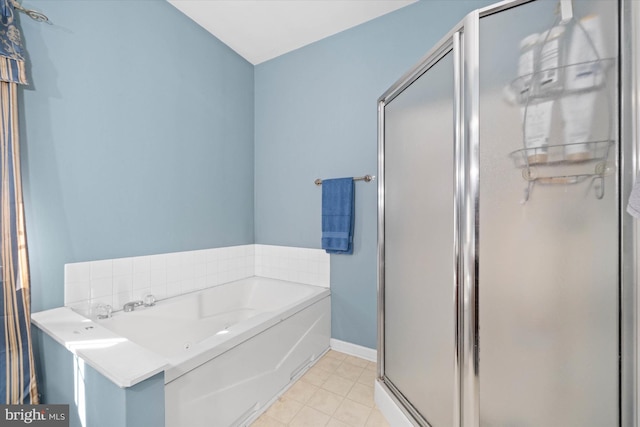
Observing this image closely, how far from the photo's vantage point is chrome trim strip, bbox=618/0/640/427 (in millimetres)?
742

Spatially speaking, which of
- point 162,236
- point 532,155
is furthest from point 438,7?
point 162,236

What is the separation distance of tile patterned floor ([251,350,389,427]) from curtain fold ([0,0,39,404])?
1.13 m

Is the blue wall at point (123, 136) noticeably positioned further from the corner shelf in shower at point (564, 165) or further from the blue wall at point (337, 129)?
the corner shelf in shower at point (564, 165)

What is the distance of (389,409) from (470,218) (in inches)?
47.3

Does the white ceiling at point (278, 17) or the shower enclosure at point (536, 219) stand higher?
the white ceiling at point (278, 17)

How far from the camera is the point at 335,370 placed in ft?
6.24

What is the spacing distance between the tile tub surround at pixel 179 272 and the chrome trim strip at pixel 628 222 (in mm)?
1745

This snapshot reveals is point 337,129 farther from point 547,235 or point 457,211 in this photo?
point 547,235

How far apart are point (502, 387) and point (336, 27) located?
2.62 metres

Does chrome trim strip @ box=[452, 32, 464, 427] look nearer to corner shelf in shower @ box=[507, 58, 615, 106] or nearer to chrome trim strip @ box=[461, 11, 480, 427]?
chrome trim strip @ box=[461, 11, 480, 427]

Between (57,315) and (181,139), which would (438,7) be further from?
(57,315)

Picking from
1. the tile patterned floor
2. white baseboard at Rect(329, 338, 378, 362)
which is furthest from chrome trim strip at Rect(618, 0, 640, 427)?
white baseboard at Rect(329, 338, 378, 362)

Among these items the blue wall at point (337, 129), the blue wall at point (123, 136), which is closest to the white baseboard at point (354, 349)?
the blue wall at point (337, 129)

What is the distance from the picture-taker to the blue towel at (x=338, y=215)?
212 cm
